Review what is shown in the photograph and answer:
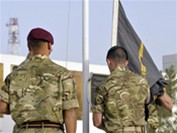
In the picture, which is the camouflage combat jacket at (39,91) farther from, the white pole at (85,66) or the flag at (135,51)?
the flag at (135,51)

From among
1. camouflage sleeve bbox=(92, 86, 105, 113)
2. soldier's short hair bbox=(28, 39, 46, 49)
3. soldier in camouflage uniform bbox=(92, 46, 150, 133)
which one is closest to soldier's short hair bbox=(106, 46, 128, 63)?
soldier in camouflage uniform bbox=(92, 46, 150, 133)

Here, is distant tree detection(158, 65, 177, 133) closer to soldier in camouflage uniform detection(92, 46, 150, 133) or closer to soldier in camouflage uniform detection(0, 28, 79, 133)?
soldier in camouflage uniform detection(92, 46, 150, 133)

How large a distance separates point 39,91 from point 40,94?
23mm

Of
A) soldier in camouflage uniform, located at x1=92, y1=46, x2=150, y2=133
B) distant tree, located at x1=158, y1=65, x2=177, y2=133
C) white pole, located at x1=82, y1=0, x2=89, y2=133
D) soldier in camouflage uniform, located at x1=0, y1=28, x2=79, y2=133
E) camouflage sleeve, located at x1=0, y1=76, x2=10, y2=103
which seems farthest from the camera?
distant tree, located at x1=158, y1=65, x2=177, y2=133

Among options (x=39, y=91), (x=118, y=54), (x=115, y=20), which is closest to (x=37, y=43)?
(x=39, y=91)

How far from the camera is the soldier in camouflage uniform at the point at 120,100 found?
13.5 ft

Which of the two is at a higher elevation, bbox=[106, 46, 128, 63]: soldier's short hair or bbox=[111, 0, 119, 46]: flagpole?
bbox=[111, 0, 119, 46]: flagpole

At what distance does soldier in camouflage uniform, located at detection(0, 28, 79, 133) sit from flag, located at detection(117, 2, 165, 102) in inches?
55.2

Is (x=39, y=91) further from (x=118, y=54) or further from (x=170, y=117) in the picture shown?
(x=170, y=117)

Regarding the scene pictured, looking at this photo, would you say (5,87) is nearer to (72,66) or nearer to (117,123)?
(117,123)

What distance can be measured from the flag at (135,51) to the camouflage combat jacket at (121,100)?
2.31ft

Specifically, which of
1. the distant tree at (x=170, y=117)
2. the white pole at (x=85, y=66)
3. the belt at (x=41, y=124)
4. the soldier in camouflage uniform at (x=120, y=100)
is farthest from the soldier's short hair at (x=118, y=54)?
the distant tree at (x=170, y=117)

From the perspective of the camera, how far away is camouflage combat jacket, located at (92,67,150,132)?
411cm

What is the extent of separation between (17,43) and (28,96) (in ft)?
188
